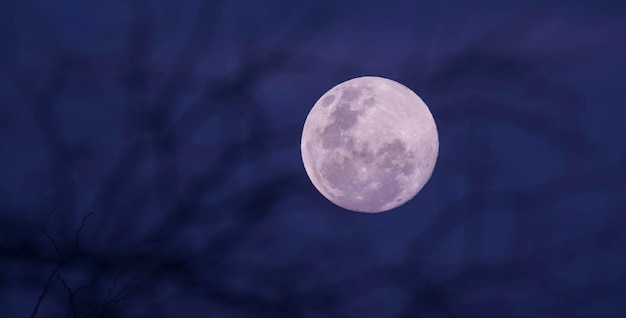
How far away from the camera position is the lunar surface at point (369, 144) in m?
3.06

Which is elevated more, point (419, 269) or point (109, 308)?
Result: point (419, 269)

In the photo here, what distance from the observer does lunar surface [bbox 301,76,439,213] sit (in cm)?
306

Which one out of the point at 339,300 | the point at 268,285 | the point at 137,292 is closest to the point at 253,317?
the point at 268,285

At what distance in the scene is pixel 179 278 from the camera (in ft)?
13.5

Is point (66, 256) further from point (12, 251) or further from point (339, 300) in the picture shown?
point (339, 300)

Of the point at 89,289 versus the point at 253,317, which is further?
the point at 253,317

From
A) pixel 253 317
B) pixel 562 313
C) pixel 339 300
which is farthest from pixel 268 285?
pixel 562 313

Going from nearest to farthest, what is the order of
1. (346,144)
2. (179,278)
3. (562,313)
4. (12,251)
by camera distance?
1. (346,144)
2. (12,251)
3. (179,278)
4. (562,313)

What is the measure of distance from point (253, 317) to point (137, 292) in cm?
111

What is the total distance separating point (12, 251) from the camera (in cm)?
378

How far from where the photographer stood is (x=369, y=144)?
303cm

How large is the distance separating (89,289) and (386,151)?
273 centimetres

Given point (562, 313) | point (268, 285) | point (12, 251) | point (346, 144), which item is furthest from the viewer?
point (562, 313)

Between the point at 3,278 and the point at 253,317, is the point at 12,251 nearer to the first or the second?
the point at 3,278
